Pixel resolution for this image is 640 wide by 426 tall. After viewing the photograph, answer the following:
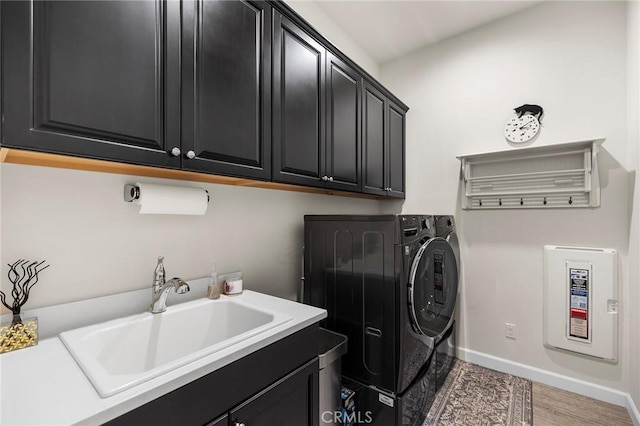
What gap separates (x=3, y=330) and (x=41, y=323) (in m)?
0.12

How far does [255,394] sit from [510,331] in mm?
2268

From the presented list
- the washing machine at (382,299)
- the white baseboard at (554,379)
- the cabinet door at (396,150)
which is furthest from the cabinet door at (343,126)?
the white baseboard at (554,379)

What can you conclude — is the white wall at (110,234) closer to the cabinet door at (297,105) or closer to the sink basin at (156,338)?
the sink basin at (156,338)

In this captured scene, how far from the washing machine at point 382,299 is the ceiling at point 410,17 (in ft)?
5.58

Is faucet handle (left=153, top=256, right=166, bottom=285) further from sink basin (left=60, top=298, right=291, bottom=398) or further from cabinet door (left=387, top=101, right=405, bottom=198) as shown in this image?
cabinet door (left=387, top=101, right=405, bottom=198)

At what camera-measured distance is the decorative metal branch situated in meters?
0.94

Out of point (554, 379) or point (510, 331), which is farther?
point (510, 331)

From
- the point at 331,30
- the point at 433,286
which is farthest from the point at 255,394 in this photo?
the point at 331,30

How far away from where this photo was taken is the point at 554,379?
212 centimetres

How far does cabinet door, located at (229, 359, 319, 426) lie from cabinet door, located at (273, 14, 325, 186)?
89cm

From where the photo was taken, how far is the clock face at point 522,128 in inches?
86.4

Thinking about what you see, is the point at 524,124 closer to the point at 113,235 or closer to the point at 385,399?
the point at 385,399

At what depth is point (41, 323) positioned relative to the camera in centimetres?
99

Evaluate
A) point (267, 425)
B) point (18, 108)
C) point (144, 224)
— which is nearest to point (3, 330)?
point (144, 224)
